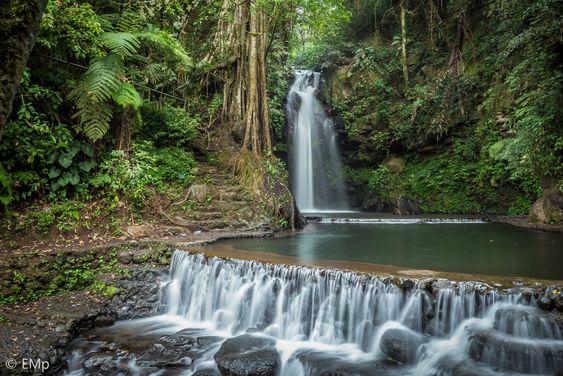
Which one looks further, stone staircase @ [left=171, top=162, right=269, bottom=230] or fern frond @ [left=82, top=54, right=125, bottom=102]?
stone staircase @ [left=171, top=162, right=269, bottom=230]

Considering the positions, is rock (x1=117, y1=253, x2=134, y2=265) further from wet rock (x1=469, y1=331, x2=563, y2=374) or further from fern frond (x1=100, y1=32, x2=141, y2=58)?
wet rock (x1=469, y1=331, x2=563, y2=374)

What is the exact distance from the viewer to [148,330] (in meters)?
5.82

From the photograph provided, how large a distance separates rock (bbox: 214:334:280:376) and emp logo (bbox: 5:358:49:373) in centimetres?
204

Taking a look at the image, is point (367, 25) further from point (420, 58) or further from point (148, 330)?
point (148, 330)

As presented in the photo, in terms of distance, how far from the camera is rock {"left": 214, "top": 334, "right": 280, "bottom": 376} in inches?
176

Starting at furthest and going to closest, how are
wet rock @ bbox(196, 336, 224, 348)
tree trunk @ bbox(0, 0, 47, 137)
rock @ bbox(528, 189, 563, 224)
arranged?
rock @ bbox(528, 189, 563, 224) < wet rock @ bbox(196, 336, 224, 348) < tree trunk @ bbox(0, 0, 47, 137)

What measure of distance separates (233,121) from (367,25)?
502 inches

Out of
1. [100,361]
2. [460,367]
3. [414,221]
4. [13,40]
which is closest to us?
[13,40]

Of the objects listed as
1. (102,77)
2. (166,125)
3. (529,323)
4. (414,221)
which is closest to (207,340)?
(529,323)

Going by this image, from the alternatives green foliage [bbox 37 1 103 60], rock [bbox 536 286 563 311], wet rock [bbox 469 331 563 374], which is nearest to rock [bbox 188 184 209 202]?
green foliage [bbox 37 1 103 60]

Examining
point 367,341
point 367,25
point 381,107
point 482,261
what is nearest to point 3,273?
point 367,341

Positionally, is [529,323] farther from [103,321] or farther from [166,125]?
[166,125]

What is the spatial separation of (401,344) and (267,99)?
11288 millimetres

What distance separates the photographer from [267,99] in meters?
14.4
